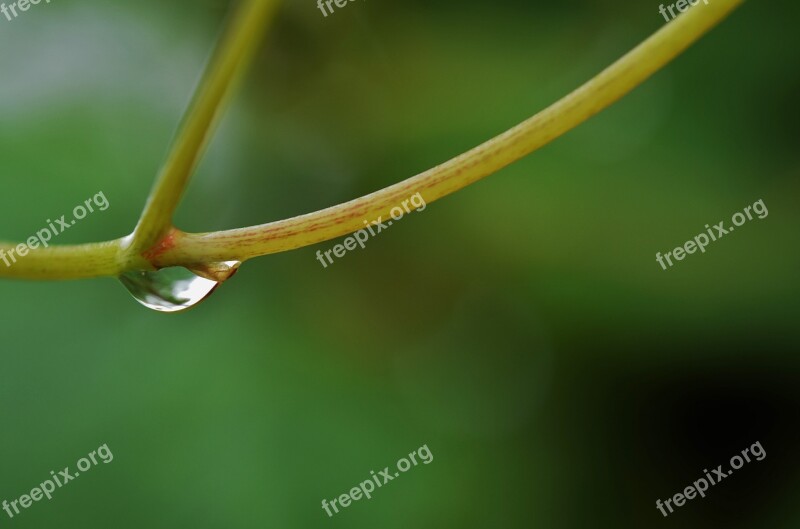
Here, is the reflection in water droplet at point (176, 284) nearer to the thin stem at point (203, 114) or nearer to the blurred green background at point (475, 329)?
the thin stem at point (203, 114)

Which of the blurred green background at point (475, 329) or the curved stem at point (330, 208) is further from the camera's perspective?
the blurred green background at point (475, 329)

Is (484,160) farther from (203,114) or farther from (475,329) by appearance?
(475,329)

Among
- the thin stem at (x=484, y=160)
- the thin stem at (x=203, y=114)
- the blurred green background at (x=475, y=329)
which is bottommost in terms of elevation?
the blurred green background at (x=475, y=329)

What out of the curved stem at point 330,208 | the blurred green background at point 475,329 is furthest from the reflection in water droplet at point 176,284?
the blurred green background at point 475,329

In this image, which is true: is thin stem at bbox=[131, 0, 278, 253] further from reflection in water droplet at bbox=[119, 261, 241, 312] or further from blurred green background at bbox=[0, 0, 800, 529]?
blurred green background at bbox=[0, 0, 800, 529]

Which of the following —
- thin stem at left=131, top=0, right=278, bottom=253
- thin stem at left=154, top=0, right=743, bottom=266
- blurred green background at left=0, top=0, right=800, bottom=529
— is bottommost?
blurred green background at left=0, top=0, right=800, bottom=529

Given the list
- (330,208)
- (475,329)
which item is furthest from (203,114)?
(475,329)

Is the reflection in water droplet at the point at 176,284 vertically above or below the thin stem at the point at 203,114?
below

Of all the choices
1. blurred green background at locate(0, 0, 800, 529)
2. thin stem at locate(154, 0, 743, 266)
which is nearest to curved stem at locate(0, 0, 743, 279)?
thin stem at locate(154, 0, 743, 266)
